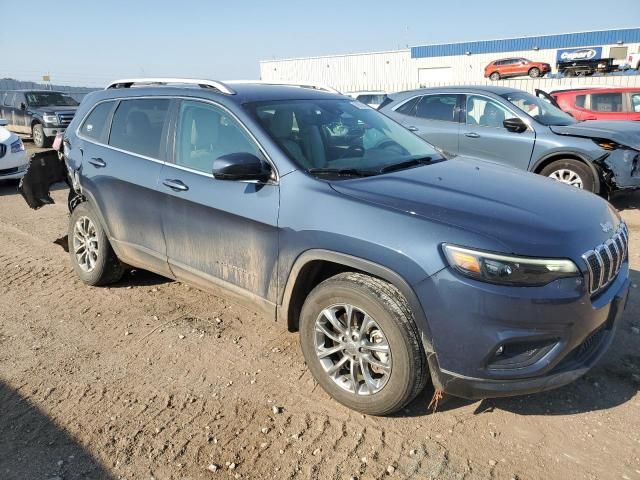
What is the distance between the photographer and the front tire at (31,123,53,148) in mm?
14500

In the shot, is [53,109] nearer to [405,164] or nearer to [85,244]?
[85,244]

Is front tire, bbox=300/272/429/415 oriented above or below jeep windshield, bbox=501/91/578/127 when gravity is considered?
below

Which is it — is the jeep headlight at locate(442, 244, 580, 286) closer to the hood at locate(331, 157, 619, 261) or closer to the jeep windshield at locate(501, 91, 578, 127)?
the hood at locate(331, 157, 619, 261)

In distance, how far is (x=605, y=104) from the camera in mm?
11648

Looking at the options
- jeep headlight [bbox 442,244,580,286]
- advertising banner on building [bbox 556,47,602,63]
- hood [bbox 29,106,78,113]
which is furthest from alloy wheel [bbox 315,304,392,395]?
advertising banner on building [bbox 556,47,602,63]

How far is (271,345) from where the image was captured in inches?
145

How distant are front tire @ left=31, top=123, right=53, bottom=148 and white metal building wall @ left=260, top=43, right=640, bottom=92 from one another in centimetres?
3152

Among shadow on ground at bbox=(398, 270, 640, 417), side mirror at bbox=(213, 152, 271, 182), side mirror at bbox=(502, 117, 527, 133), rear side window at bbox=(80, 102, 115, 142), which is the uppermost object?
rear side window at bbox=(80, 102, 115, 142)

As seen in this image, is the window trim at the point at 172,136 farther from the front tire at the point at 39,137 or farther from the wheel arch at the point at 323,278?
the front tire at the point at 39,137

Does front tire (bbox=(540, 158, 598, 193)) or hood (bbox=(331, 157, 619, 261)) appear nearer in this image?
hood (bbox=(331, 157, 619, 261))

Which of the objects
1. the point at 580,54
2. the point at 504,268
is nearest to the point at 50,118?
the point at 504,268

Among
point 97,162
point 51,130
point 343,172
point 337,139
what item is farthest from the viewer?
point 51,130

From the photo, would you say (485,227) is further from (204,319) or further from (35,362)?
(35,362)

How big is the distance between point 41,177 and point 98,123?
1.22 meters
